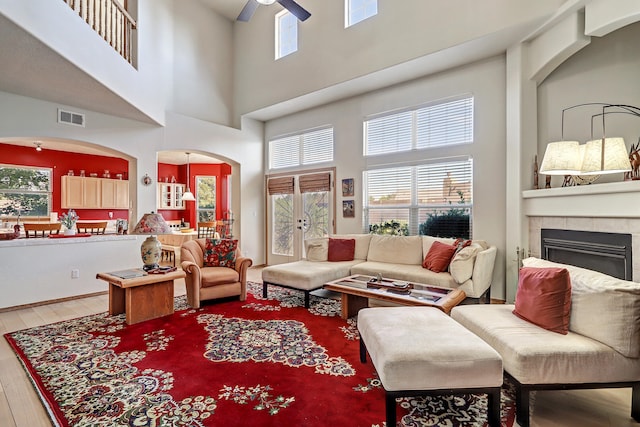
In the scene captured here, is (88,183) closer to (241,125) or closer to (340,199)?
(241,125)

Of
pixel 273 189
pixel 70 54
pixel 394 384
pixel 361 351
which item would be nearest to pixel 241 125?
pixel 273 189

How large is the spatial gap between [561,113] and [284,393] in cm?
444

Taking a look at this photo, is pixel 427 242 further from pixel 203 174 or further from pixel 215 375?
pixel 203 174

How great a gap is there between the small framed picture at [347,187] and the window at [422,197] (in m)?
0.28

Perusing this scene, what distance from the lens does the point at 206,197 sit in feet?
33.8

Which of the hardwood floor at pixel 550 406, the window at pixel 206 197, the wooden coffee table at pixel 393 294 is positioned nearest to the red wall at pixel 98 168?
the window at pixel 206 197

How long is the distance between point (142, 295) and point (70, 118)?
2888 millimetres

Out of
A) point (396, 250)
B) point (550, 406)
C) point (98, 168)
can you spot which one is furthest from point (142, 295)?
point (98, 168)

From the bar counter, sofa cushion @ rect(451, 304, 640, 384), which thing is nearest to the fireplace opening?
sofa cushion @ rect(451, 304, 640, 384)

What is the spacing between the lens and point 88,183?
829 centimetres

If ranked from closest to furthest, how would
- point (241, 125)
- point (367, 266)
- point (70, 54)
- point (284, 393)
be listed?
1. point (284, 393)
2. point (70, 54)
3. point (367, 266)
4. point (241, 125)

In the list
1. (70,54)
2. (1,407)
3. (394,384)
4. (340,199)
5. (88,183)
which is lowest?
(1,407)

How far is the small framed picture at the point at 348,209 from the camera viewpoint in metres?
5.87

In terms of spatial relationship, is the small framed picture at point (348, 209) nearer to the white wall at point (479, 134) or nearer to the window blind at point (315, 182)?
the white wall at point (479, 134)
